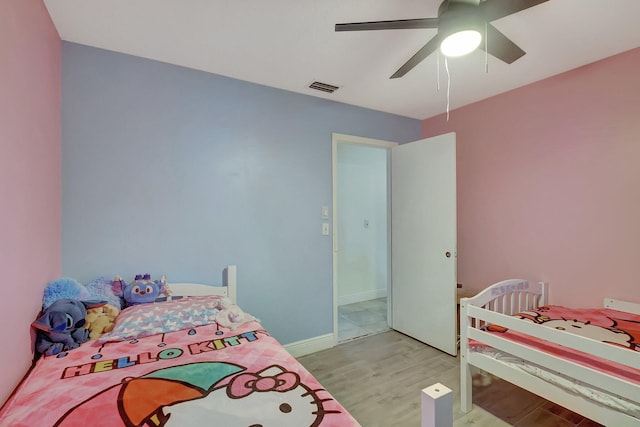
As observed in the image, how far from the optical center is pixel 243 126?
2.45 metres

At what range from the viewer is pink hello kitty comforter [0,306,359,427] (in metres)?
0.94

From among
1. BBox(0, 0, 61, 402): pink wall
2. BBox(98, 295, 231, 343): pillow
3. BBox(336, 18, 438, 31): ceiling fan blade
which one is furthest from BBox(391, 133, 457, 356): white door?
BBox(0, 0, 61, 402): pink wall

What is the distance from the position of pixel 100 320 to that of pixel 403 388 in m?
2.05

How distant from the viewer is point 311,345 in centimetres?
275

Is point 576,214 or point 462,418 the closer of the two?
point 462,418

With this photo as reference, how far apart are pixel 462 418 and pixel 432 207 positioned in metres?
1.69

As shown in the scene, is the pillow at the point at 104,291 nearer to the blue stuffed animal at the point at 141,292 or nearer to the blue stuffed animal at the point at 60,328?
the blue stuffed animal at the point at 141,292

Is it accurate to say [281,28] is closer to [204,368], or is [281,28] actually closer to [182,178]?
[182,178]

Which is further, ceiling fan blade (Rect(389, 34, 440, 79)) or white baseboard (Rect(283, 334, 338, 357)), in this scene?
white baseboard (Rect(283, 334, 338, 357))

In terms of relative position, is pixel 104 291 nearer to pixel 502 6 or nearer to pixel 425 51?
pixel 425 51

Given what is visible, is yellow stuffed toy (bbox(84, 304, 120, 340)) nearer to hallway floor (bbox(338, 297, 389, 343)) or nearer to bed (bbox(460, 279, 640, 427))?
hallway floor (bbox(338, 297, 389, 343))

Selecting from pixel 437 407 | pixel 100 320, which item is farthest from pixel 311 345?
pixel 437 407

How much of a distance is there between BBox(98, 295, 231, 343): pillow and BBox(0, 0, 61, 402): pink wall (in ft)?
1.20

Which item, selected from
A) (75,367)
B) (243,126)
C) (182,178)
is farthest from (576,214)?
(75,367)
